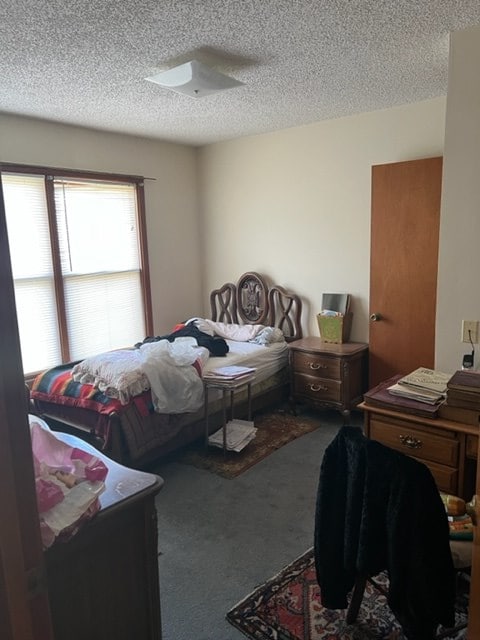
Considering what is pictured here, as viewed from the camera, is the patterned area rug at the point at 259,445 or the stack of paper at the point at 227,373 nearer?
the patterned area rug at the point at 259,445

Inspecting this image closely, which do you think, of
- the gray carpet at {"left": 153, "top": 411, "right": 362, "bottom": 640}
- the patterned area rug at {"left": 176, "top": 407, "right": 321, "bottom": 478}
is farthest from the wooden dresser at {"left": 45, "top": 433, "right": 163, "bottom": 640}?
the patterned area rug at {"left": 176, "top": 407, "right": 321, "bottom": 478}

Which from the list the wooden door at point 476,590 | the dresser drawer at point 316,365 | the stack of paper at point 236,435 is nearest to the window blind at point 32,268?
the stack of paper at point 236,435

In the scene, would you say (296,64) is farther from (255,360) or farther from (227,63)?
(255,360)

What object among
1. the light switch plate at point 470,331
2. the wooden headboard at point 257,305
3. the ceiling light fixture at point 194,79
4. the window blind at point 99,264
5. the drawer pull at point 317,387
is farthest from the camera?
the wooden headboard at point 257,305

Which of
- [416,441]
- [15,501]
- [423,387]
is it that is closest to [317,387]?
[423,387]

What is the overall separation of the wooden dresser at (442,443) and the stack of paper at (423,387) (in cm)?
11

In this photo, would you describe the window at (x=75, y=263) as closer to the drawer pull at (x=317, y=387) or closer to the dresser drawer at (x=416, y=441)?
the drawer pull at (x=317, y=387)

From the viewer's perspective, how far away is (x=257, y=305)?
4.83 meters

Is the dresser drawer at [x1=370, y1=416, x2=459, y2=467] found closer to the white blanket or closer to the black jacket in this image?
the black jacket

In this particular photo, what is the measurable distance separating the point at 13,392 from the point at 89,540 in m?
0.63

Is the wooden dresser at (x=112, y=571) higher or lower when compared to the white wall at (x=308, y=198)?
lower

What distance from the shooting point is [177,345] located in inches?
152

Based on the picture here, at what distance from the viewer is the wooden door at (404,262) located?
3.42 meters

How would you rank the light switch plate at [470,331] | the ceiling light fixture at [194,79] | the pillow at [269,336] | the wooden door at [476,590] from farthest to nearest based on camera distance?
the pillow at [269,336] < the ceiling light fixture at [194,79] < the light switch plate at [470,331] < the wooden door at [476,590]
